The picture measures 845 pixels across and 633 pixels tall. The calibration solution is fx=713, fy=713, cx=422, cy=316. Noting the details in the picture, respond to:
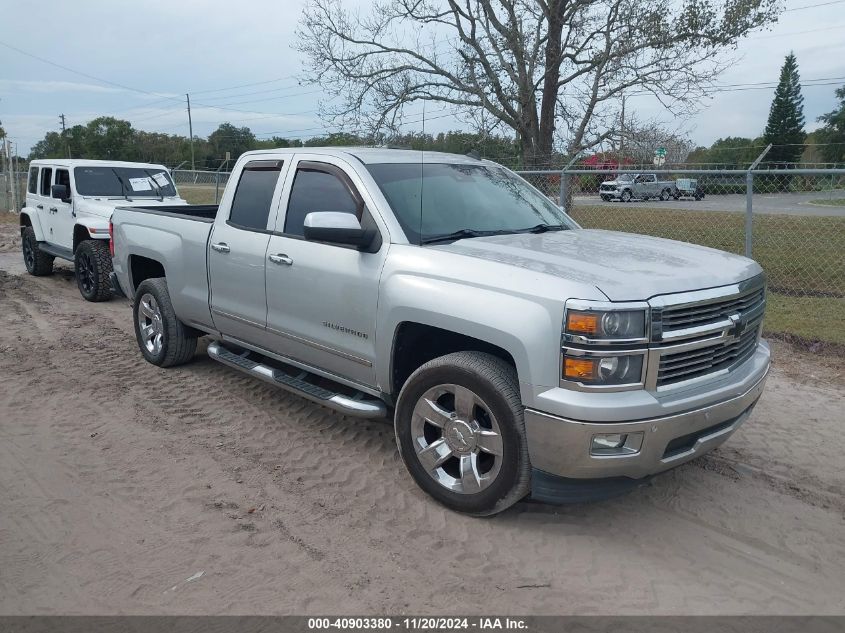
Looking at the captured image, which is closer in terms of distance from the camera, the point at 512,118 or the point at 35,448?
the point at 35,448

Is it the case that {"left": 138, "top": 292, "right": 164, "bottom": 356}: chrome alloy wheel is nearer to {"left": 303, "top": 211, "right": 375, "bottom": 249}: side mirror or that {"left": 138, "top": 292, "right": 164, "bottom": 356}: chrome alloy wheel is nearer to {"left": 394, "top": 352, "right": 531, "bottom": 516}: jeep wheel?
{"left": 303, "top": 211, "right": 375, "bottom": 249}: side mirror

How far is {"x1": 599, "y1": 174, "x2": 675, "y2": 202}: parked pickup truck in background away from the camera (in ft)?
41.3

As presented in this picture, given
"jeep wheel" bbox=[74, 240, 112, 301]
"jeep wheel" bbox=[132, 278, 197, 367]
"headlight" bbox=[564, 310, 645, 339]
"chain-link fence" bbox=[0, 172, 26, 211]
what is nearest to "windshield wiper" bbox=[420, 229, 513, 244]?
"headlight" bbox=[564, 310, 645, 339]

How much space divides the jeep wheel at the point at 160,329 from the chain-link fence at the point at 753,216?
5.26m

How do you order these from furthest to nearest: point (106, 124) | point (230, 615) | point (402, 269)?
point (106, 124) → point (402, 269) → point (230, 615)

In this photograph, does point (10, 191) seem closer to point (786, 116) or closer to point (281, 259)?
point (281, 259)

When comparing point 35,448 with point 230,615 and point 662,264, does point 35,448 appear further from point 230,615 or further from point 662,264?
point 662,264

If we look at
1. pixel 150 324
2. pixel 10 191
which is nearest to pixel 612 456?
pixel 150 324

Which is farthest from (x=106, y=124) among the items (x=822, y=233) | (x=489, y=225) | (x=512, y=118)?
(x=489, y=225)

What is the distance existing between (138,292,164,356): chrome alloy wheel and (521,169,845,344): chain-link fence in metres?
5.35

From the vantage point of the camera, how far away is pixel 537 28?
16.1 m

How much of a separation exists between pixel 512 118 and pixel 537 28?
2.05m

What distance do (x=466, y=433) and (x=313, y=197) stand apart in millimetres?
2026

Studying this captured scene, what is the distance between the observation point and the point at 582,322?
323 cm
